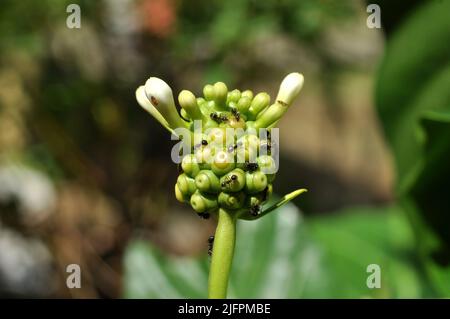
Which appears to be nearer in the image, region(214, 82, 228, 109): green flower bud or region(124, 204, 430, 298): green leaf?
region(214, 82, 228, 109): green flower bud

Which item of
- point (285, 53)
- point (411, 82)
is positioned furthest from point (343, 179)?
point (411, 82)

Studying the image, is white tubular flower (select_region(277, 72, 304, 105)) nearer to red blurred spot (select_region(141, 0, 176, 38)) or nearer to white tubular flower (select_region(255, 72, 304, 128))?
white tubular flower (select_region(255, 72, 304, 128))

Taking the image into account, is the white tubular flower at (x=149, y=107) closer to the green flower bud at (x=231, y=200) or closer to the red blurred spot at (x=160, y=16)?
the green flower bud at (x=231, y=200)

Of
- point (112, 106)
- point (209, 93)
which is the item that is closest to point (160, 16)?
point (112, 106)

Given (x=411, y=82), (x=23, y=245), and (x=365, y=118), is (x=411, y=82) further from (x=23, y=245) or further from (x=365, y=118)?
(x=365, y=118)

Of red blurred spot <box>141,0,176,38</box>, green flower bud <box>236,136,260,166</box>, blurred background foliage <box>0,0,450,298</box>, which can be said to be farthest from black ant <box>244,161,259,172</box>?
red blurred spot <box>141,0,176,38</box>

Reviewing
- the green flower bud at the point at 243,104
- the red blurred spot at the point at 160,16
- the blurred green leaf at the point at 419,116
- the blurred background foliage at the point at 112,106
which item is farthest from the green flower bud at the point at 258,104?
the red blurred spot at the point at 160,16

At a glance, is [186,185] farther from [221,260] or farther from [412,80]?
[412,80]
